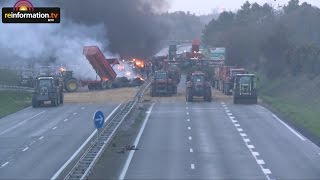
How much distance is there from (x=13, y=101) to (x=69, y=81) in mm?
12650

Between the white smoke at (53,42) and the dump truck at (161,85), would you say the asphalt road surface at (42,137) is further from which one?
the white smoke at (53,42)

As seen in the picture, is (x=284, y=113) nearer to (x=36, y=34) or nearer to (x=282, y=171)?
(x=282, y=171)

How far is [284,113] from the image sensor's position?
6119 centimetres

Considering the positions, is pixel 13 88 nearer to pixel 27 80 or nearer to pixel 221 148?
pixel 27 80

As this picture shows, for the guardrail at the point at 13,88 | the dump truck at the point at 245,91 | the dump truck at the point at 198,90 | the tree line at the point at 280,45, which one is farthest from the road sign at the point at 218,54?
the dump truck at the point at 245,91

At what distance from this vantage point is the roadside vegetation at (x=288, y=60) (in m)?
64.5

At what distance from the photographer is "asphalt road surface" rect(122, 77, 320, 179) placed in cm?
3534

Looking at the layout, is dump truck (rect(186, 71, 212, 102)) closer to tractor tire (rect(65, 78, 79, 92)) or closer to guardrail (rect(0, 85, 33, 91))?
tractor tire (rect(65, 78, 79, 92))

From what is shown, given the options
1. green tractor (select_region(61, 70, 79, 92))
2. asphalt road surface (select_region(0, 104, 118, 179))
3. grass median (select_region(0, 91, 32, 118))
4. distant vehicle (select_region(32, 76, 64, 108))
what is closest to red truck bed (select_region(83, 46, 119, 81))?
green tractor (select_region(61, 70, 79, 92))

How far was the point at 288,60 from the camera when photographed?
88.8 metres

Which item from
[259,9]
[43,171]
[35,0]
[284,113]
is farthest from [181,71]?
[43,171]

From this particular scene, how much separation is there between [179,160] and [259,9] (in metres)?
115

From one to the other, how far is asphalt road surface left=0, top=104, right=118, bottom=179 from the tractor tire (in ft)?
52.8

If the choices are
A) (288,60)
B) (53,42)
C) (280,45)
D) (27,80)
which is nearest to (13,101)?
(53,42)
